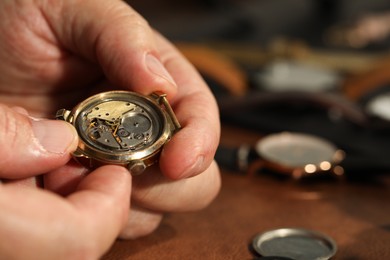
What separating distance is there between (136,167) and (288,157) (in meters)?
0.39

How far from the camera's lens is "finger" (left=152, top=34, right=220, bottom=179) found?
0.70 metres

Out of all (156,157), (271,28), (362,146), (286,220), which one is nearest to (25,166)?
(156,157)

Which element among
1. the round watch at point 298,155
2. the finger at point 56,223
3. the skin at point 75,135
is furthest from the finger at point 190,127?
the round watch at point 298,155

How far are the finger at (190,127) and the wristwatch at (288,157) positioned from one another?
21 cm

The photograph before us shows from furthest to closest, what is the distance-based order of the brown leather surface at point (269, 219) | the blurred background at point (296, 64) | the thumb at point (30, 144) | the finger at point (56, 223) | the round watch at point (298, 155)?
the blurred background at point (296, 64) < the round watch at point (298, 155) < the brown leather surface at point (269, 219) < the thumb at point (30, 144) < the finger at point (56, 223)

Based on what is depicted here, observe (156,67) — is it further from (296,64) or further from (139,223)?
(296,64)

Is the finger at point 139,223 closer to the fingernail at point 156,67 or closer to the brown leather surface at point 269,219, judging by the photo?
the brown leather surface at point 269,219

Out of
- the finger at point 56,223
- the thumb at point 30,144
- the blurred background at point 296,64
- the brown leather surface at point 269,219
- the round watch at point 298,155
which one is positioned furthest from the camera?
the blurred background at point 296,64

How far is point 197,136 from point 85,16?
27 cm

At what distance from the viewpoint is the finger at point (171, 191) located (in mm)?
757

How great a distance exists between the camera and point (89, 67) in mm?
975

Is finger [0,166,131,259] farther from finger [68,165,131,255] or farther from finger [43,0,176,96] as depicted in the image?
finger [43,0,176,96]

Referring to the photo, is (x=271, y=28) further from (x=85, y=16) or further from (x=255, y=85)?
(x=85, y=16)

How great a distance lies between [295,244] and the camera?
792mm
